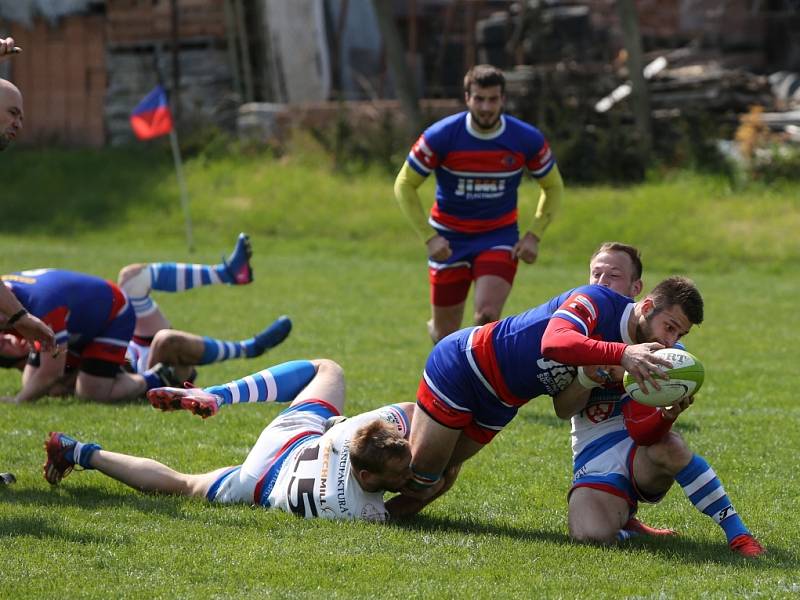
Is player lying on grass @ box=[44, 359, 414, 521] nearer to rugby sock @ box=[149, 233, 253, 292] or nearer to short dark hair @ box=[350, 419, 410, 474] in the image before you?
short dark hair @ box=[350, 419, 410, 474]

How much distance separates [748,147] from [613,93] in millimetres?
3372

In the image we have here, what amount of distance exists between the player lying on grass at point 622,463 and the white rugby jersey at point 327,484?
0.94 m

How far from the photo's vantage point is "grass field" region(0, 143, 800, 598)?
4875mm

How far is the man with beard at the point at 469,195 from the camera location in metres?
9.03

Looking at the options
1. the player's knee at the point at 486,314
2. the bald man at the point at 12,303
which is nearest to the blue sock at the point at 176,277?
the player's knee at the point at 486,314

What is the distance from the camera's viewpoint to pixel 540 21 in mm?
24391

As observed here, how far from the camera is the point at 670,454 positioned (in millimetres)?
5449

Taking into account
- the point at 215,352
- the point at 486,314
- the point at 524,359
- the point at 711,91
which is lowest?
the point at 711,91

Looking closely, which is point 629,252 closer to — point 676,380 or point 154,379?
point 676,380

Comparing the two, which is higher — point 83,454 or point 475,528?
point 83,454

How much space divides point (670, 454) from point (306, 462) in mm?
1680

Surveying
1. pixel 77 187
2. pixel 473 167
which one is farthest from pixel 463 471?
pixel 77 187

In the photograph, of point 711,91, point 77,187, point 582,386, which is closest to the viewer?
point 582,386

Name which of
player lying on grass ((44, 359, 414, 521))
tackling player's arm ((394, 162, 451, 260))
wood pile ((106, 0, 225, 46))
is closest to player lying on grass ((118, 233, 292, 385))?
tackling player's arm ((394, 162, 451, 260))
